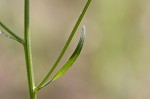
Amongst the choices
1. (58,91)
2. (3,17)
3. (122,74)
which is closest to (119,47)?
(122,74)

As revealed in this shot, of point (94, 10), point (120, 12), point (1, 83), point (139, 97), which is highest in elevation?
point (120, 12)

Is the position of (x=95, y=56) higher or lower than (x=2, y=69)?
higher

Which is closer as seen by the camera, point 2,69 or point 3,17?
point 3,17

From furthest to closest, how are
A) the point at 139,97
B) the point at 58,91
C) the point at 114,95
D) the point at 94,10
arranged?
the point at 94,10
the point at 58,91
the point at 139,97
the point at 114,95

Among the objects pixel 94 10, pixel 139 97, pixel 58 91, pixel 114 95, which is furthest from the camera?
pixel 94 10

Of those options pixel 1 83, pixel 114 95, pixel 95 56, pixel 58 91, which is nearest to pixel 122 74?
pixel 114 95

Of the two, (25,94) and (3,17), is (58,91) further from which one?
(3,17)

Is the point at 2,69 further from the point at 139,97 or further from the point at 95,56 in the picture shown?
the point at 139,97
